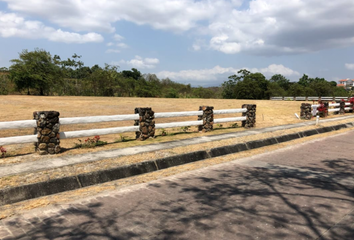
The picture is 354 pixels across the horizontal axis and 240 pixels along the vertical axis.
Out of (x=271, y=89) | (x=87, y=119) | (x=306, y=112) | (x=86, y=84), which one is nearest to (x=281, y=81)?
(x=271, y=89)

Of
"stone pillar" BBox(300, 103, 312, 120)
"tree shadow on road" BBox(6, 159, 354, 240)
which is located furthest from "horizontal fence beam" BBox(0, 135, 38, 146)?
"stone pillar" BBox(300, 103, 312, 120)

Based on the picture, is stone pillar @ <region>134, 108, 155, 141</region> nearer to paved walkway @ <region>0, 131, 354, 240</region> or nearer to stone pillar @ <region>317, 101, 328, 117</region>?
paved walkway @ <region>0, 131, 354, 240</region>

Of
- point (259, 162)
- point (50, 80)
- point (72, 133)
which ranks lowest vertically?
point (259, 162)

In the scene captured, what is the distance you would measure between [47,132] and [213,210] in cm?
467

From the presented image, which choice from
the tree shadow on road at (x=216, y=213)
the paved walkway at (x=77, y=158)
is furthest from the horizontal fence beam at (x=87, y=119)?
the tree shadow on road at (x=216, y=213)

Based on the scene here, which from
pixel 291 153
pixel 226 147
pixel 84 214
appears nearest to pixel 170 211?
pixel 84 214

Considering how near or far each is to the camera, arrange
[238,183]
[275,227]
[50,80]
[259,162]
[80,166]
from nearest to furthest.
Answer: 1. [275,227]
2. [238,183]
3. [80,166]
4. [259,162]
5. [50,80]

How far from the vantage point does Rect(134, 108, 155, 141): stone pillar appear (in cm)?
927

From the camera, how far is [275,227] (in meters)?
3.71

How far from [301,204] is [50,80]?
3450 cm

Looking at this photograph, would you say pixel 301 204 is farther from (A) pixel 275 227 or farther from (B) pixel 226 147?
(B) pixel 226 147

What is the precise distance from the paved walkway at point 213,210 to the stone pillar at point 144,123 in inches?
128

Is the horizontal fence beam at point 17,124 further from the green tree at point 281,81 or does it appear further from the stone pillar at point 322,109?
the green tree at point 281,81

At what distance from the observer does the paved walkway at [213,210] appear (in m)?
3.57
